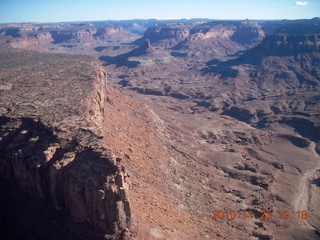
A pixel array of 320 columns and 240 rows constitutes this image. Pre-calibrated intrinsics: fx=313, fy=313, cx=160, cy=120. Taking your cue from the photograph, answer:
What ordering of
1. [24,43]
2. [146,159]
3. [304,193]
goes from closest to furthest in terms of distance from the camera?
[146,159], [304,193], [24,43]

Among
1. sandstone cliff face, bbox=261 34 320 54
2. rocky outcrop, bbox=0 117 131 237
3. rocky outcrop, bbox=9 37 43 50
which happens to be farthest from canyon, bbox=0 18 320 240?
rocky outcrop, bbox=9 37 43 50

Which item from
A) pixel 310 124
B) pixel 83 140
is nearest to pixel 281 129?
pixel 310 124
